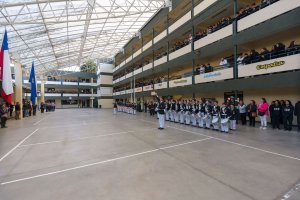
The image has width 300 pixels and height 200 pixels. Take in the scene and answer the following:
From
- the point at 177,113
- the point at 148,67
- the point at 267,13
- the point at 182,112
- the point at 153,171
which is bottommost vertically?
the point at 153,171

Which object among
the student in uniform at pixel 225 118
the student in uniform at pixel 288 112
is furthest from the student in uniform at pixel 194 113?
the student in uniform at pixel 288 112

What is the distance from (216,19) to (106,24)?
15800 millimetres

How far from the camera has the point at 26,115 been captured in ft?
89.8

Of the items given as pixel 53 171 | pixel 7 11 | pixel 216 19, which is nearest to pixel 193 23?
pixel 216 19

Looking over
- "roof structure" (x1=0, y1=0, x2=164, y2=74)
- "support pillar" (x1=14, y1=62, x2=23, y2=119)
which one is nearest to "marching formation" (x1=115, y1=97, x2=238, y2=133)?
"roof structure" (x1=0, y1=0, x2=164, y2=74)

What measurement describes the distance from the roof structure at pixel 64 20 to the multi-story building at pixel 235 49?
4.71 meters

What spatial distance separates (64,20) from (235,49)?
62.6ft

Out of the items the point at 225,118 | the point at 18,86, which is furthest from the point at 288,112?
the point at 18,86

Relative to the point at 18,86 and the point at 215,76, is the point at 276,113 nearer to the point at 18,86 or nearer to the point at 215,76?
the point at 215,76

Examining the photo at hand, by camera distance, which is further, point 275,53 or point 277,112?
point 275,53

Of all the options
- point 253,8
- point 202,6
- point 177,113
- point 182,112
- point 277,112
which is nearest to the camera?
point 277,112

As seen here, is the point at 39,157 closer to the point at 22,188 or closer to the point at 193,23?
the point at 22,188

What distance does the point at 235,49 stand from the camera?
50.8 ft

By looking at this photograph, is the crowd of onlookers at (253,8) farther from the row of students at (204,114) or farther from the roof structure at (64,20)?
the roof structure at (64,20)
